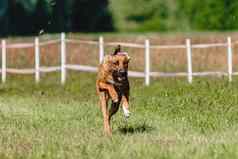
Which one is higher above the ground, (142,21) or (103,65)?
(142,21)

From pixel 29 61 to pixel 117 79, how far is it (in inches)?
1239

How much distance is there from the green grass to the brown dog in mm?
470

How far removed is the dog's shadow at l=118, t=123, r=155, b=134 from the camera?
1516 centimetres

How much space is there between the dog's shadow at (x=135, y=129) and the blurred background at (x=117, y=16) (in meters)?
41.8

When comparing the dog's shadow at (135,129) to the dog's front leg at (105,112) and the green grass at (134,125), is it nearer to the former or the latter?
the green grass at (134,125)

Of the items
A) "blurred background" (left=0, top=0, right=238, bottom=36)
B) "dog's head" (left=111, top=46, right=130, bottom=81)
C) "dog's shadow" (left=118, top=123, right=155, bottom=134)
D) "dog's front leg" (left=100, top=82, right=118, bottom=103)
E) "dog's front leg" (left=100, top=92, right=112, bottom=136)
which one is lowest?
"dog's shadow" (left=118, top=123, right=155, bottom=134)

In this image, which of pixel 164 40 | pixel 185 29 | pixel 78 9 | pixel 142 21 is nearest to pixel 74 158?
pixel 164 40

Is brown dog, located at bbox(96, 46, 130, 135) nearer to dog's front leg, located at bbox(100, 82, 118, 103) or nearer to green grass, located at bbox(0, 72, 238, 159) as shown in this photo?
dog's front leg, located at bbox(100, 82, 118, 103)

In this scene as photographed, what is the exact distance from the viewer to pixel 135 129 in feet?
50.9

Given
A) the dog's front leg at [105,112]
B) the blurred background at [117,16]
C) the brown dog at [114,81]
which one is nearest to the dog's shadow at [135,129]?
the dog's front leg at [105,112]

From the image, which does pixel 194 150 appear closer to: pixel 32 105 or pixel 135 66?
pixel 32 105

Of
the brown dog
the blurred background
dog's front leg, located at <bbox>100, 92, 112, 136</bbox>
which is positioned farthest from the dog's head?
the blurred background

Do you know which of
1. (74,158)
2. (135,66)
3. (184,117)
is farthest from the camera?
(135,66)

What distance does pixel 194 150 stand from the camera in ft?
40.3
